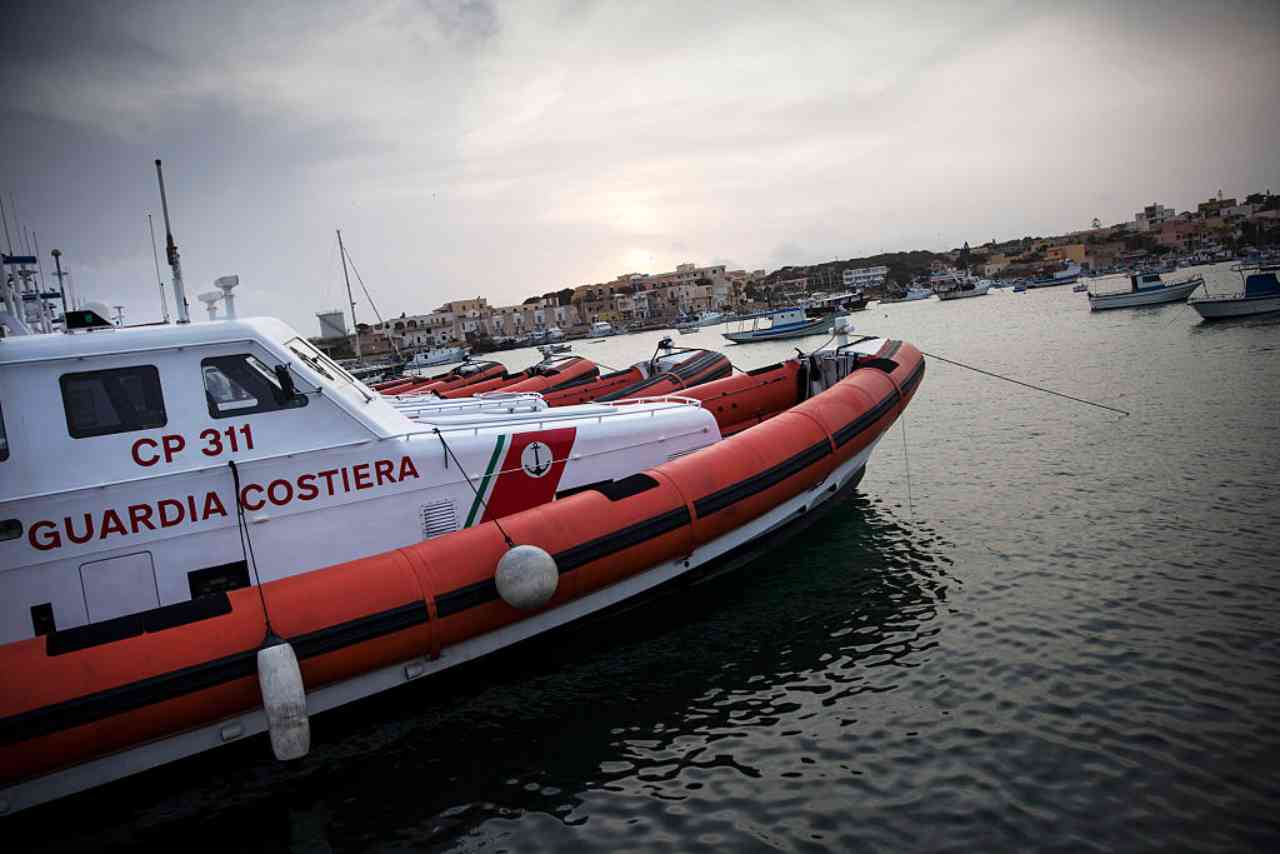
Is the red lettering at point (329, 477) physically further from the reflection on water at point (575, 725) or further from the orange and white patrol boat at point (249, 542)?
the reflection on water at point (575, 725)

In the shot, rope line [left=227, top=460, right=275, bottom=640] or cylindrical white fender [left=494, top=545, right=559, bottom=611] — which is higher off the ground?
rope line [left=227, top=460, right=275, bottom=640]

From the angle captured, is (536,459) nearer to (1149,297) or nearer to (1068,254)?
(1149,297)

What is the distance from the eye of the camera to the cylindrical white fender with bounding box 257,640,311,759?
4430mm

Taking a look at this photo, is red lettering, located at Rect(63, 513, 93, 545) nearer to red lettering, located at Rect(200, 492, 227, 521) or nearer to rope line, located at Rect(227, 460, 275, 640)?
red lettering, located at Rect(200, 492, 227, 521)

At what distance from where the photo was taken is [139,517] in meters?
5.22

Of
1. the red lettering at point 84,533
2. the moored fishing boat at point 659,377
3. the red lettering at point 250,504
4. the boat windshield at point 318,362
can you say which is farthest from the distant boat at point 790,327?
the red lettering at point 84,533

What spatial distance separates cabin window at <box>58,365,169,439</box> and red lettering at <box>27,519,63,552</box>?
598mm

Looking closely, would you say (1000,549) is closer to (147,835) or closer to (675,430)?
(675,430)

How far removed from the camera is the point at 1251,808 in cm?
394

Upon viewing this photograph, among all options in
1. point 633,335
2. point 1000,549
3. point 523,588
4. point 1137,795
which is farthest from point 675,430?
point 633,335

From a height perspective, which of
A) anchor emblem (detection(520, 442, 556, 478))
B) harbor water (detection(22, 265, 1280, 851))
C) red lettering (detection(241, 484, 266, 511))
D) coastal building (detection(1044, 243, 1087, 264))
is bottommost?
harbor water (detection(22, 265, 1280, 851))

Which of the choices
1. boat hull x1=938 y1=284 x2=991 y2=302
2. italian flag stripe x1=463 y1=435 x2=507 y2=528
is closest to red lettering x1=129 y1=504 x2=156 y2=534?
italian flag stripe x1=463 y1=435 x2=507 y2=528

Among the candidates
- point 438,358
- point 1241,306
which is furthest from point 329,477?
point 438,358

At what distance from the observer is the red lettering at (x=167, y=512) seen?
527 cm
